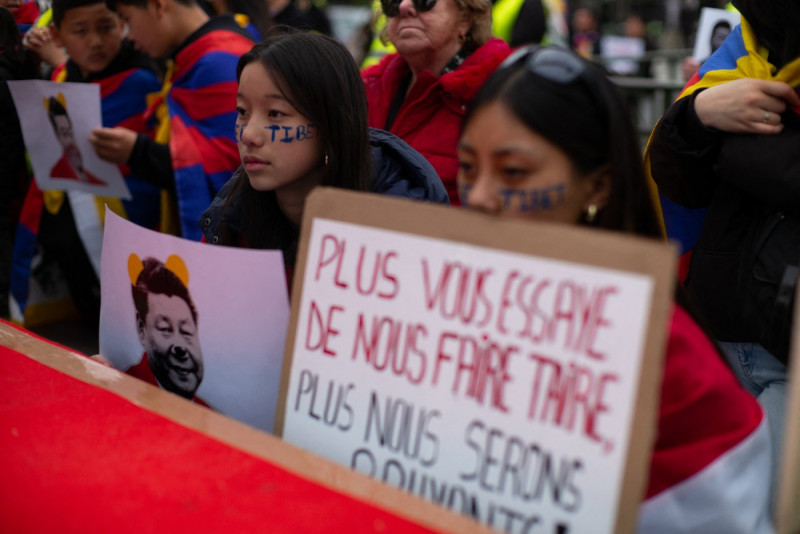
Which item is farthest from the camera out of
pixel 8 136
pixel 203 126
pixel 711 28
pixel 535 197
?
pixel 711 28

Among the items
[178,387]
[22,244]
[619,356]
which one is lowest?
[22,244]

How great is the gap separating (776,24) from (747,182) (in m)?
0.31

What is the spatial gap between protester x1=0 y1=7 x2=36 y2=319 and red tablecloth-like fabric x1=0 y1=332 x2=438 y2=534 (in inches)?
81.2

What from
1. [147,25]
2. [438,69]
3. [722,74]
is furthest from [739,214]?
[147,25]

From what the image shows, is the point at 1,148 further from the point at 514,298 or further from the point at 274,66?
the point at 514,298

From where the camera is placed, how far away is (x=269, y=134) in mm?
1850

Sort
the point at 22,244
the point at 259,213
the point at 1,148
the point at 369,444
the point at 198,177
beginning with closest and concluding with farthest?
1. the point at 369,444
2. the point at 259,213
3. the point at 198,177
4. the point at 1,148
5. the point at 22,244

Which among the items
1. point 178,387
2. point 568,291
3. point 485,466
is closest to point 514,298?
point 568,291

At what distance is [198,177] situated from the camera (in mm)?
3094

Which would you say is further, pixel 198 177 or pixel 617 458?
pixel 198 177

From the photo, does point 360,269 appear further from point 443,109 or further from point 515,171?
point 443,109

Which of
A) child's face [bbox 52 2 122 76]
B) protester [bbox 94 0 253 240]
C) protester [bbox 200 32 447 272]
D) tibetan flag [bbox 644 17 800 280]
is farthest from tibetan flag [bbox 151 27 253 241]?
tibetan flag [bbox 644 17 800 280]

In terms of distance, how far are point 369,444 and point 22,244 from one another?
301 centimetres

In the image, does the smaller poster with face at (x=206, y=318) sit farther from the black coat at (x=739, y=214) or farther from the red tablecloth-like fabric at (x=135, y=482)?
the black coat at (x=739, y=214)
